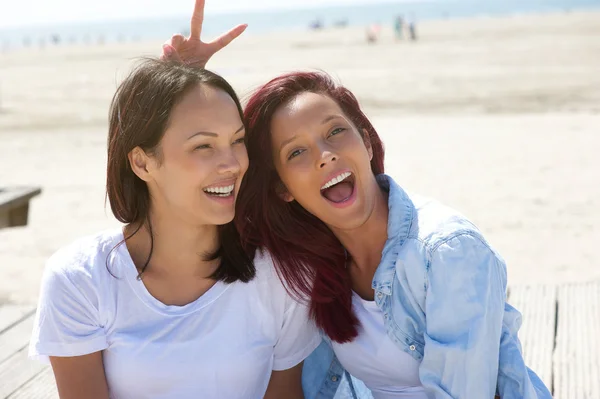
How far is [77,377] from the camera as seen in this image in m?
2.48

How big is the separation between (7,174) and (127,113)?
920cm

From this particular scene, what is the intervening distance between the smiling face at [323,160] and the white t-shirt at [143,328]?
0.40m

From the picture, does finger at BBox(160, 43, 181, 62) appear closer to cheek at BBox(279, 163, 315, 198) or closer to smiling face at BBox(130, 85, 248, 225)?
smiling face at BBox(130, 85, 248, 225)

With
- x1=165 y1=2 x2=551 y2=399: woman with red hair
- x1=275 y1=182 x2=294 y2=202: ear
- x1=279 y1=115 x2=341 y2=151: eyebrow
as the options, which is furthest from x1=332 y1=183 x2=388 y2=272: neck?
x1=279 y1=115 x2=341 y2=151: eyebrow

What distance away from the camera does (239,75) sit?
2258 cm

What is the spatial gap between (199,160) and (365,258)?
781 millimetres

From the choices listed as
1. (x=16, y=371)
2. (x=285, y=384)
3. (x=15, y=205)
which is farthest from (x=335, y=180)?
(x=15, y=205)

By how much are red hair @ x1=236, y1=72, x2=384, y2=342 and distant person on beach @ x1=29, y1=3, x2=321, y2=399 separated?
124mm

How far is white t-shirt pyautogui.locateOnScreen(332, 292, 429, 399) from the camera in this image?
8.68ft

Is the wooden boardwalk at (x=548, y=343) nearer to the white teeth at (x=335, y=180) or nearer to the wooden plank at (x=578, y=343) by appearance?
the wooden plank at (x=578, y=343)

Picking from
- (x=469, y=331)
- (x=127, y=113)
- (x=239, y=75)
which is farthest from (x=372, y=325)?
(x=239, y=75)

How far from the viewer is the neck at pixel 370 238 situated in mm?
2842

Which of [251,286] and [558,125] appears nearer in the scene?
[251,286]

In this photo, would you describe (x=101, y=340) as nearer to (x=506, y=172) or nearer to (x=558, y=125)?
(x=506, y=172)
